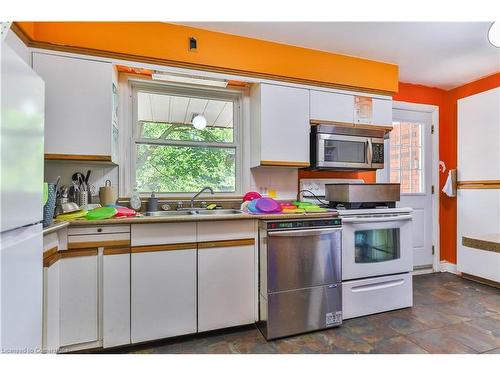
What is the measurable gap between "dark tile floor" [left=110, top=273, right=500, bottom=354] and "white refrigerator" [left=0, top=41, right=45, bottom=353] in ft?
3.29

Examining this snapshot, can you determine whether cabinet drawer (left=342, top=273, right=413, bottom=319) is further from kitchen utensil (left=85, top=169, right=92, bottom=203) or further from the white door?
kitchen utensil (left=85, top=169, right=92, bottom=203)

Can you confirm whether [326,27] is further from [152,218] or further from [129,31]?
[152,218]

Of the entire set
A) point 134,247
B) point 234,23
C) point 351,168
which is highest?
point 234,23

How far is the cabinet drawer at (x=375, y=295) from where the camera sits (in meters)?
2.20

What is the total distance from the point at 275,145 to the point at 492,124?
8.50 ft

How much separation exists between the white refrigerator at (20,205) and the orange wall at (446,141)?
3.90 metres

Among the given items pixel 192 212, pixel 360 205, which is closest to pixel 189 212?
pixel 192 212

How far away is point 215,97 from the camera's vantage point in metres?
2.64

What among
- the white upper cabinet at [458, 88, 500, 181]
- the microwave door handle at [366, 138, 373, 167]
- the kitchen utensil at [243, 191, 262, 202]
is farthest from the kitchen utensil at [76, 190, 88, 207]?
the white upper cabinet at [458, 88, 500, 181]

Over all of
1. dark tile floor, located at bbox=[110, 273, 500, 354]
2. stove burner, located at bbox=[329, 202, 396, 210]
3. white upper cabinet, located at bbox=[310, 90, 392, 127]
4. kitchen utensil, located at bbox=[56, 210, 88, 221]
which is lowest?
dark tile floor, located at bbox=[110, 273, 500, 354]

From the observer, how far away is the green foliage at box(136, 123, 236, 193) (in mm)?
2432

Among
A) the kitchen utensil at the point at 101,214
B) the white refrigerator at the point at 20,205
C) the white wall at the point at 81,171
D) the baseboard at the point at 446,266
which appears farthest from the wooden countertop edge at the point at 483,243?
the baseboard at the point at 446,266
